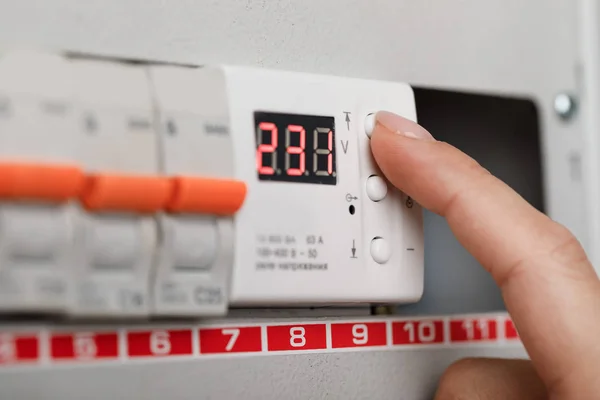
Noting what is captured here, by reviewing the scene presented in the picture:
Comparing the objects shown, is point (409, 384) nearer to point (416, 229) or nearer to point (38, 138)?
point (416, 229)

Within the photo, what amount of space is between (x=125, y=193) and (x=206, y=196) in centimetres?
5

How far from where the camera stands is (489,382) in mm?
529

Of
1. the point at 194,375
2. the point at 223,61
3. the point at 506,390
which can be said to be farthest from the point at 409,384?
the point at 223,61

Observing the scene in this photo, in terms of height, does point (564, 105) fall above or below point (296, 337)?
above

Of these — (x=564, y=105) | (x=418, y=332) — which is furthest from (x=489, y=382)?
(x=564, y=105)

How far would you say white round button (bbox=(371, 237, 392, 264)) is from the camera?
512mm

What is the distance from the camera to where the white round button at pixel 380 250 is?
0.51m

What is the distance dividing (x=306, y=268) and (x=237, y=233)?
0.18 ft

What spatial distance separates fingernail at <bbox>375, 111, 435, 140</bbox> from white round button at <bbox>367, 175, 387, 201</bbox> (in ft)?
0.12

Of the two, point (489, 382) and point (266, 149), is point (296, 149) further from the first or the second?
point (489, 382)

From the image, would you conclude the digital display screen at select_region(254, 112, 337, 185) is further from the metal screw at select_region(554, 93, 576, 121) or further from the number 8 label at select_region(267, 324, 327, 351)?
the metal screw at select_region(554, 93, 576, 121)

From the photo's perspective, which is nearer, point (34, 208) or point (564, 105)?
point (34, 208)

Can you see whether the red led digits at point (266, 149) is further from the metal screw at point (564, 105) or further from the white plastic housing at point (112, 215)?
the metal screw at point (564, 105)

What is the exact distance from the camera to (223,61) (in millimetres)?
510
